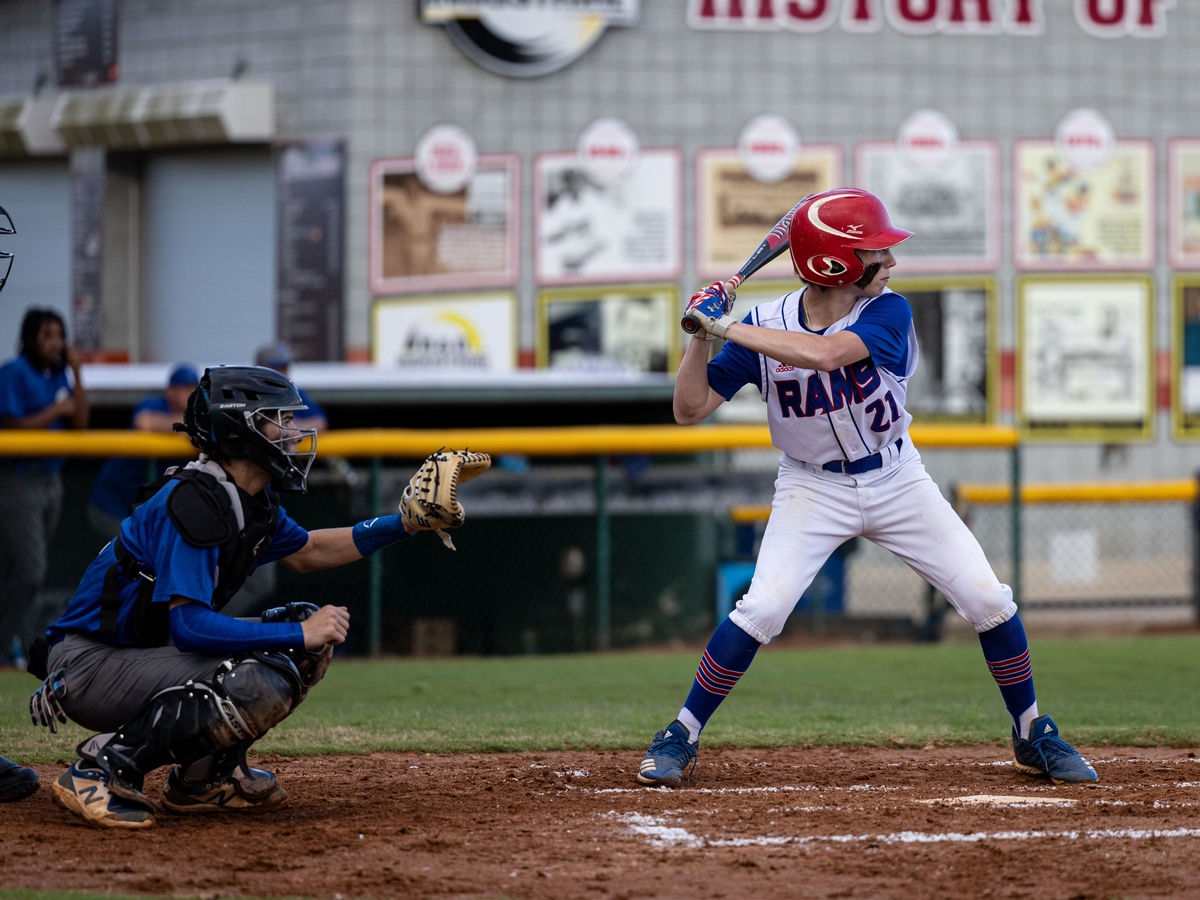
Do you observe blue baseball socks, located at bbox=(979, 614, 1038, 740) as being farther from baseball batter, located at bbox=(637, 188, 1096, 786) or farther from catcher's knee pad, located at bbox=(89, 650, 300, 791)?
catcher's knee pad, located at bbox=(89, 650, 300, 791)

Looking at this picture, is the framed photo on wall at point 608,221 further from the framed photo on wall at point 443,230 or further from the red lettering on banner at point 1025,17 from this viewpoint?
the red lettering on banner at point 1025,17

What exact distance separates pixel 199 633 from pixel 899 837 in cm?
204

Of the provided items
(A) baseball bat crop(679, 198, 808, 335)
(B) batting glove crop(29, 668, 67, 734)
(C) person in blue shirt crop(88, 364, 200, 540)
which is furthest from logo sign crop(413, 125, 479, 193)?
(B) batting glove crop(29, 668, 67, 734)

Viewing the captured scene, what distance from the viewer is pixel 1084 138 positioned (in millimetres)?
15953

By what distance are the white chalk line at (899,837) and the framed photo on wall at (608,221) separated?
11635 millimetres

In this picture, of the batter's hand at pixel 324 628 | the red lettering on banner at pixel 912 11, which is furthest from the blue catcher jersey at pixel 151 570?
the red lettering on banner at pixel 912 11

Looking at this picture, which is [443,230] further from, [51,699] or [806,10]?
[51,699]

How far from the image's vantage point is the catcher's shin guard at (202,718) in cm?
416

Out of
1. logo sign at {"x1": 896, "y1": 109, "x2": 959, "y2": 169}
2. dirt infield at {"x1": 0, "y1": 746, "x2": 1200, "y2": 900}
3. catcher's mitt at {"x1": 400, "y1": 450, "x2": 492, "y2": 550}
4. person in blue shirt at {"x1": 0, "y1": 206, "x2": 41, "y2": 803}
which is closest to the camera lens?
dirt infield at {"x1": 0, "y1": 746, "x2": 1200, "y2": 900}

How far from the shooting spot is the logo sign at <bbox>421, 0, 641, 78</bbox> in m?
15.2

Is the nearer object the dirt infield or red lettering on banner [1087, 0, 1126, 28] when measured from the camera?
the dirt infield

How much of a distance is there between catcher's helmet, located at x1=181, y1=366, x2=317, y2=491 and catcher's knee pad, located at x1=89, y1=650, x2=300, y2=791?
1.85 feet

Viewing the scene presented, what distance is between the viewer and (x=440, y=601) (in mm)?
10094

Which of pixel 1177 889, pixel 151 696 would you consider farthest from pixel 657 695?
pixel 1177 889
